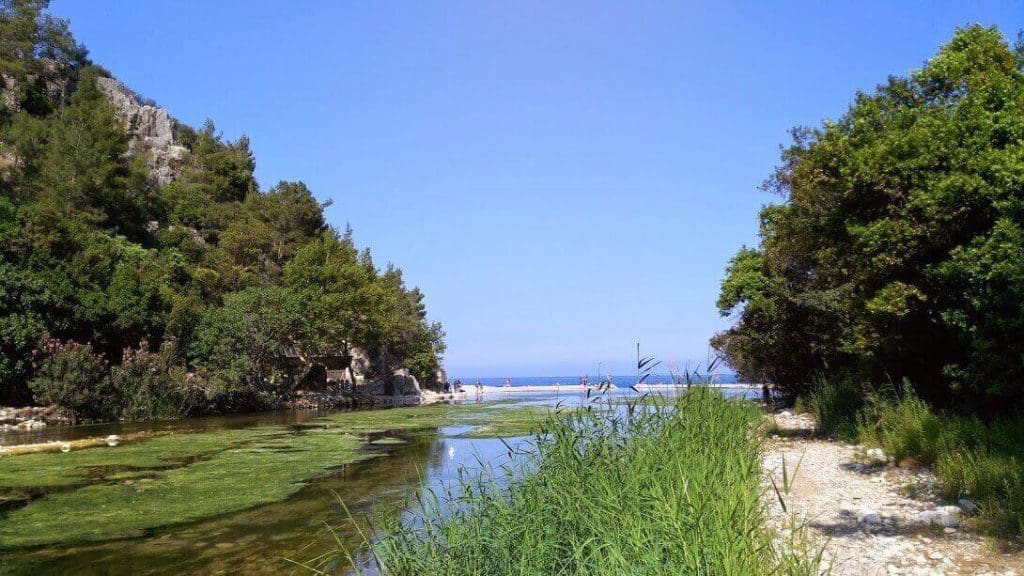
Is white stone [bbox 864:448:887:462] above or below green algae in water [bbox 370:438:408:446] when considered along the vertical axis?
above

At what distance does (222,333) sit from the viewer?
31.5m

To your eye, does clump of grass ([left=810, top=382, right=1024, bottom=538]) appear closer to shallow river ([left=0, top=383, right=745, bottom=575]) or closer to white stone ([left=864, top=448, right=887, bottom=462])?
white stone ([left=864, top=448, right=887, bottom=462])

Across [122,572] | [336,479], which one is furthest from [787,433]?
[122,572]

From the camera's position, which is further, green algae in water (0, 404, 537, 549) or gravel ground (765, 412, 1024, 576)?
green algae in water (0, 404, 537, 549)

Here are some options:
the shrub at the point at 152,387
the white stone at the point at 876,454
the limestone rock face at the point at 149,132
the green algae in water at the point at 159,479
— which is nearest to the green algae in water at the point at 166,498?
the green algae in water at the point at 159,479

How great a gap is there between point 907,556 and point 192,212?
51400 millimetres

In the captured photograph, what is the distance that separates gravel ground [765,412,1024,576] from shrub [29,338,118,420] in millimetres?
23451

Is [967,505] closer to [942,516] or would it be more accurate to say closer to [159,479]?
[942,516]

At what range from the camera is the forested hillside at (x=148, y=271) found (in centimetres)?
2531

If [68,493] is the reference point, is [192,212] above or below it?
above

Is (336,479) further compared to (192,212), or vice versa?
(192,212)

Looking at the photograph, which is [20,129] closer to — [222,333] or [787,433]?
[222,333]

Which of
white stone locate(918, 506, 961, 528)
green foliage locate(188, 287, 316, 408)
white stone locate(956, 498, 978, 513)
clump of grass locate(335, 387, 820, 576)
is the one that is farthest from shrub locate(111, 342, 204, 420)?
white stone locate(956, 498, 978, 513)

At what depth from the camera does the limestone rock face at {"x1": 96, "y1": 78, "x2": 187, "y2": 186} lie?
54.5 meters
